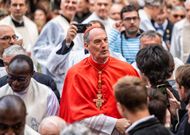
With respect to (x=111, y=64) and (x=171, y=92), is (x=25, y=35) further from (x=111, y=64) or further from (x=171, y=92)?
(x=171, y=92)

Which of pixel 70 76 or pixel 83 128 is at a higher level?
pixel 83 128

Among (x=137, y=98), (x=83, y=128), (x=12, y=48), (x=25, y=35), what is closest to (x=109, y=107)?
(x=12, y=48)

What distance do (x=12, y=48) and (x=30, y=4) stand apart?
9.21m

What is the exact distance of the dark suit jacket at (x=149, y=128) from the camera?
552 cm

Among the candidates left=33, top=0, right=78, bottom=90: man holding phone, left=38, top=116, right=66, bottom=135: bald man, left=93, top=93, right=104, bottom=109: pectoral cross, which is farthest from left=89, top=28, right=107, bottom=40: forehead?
left=33, top=0, right=78, bottom=90: man holding phone

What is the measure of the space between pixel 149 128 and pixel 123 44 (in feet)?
14.8

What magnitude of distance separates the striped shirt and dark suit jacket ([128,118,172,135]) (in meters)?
4.18

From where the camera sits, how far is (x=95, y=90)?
25.1 feet

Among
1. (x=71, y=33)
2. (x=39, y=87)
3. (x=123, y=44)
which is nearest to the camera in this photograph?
(x=39, y=87)

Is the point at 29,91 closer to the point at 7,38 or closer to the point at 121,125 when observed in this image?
the point at 121,125

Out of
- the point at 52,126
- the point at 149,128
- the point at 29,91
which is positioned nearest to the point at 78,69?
the point at 29,91

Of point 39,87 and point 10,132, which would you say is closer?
point 10,132

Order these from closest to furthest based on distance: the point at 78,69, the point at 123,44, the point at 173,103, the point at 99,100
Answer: the point at 173,103 < the point at 99,100 < the point at 78,69 < the point at 123,44

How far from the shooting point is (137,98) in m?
5.64
